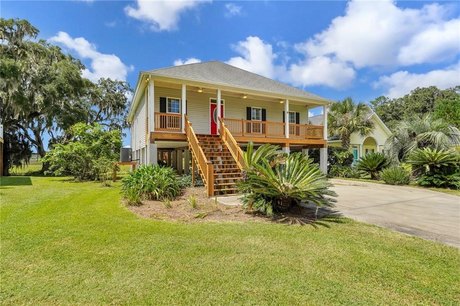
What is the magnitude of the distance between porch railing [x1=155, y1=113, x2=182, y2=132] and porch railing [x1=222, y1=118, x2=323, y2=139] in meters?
2.24

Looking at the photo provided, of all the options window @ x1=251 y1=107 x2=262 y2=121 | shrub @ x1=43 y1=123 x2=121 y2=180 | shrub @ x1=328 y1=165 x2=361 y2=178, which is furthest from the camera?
shrub @ x1=328 y1=165 x2=361 y2=178

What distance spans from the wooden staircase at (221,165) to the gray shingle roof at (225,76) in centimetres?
313

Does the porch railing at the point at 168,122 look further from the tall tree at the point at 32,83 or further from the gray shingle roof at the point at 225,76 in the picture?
the tall tree at the point at 32,83

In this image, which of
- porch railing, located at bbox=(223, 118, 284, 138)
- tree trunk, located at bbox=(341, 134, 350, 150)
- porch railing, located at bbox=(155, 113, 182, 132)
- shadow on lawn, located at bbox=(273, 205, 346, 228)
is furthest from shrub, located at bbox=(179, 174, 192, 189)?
tree trunk, located at bbox=(341, 134, 350, 150)

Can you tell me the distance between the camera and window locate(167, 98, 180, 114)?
566 inches

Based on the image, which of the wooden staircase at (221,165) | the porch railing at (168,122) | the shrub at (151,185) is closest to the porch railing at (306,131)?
the wooden staircase at (221,165)

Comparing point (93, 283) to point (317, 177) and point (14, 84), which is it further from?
point (14, 84)

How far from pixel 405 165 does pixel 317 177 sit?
11190 mm

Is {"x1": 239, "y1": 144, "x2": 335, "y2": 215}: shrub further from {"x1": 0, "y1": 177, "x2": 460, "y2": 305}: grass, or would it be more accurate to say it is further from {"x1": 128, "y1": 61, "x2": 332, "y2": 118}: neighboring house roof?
{"x1": 128, "y1": 61, "x2": 332, "y2": 118}: neighboring house roof

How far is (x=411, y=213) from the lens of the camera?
22.8 ft

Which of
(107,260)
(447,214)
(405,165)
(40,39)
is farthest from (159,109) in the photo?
(40,39)

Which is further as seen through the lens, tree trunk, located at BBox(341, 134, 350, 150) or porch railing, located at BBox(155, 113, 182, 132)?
tree trunk, located at BBox(341, 134, 350, 150)

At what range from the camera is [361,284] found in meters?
3.25

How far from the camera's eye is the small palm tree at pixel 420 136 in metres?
13.9
